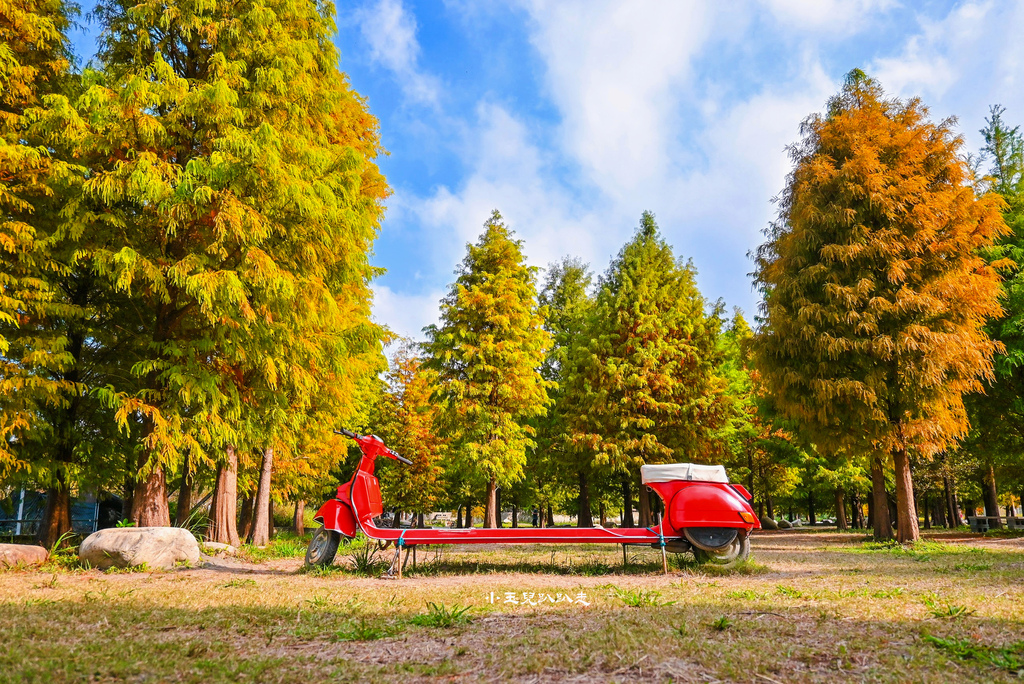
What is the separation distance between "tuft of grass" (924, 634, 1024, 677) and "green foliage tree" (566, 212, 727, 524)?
14669mm

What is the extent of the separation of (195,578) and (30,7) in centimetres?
903

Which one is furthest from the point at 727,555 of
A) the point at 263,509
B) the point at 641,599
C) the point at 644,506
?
the point at 644,506

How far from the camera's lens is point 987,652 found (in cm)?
340

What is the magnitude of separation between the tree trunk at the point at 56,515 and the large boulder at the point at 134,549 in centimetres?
189

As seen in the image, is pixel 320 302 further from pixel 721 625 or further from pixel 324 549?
pixel 721 625

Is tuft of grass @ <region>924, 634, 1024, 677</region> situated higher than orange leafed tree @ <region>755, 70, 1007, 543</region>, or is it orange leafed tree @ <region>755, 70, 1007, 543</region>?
orange leafed tree @ <region>755, 70, 1007, 543</region>

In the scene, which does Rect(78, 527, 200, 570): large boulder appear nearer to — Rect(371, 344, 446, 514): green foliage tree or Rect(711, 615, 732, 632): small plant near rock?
Rect(711, 615, 732, 632): small plant near rock

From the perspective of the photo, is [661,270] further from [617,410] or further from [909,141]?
[909,141]

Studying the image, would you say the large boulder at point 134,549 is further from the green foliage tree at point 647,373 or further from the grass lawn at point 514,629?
the green foliage tree at point 647,373

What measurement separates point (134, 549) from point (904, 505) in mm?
14076

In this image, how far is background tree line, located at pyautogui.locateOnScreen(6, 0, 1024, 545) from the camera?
353 inches

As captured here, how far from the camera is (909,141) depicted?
45.0 ft

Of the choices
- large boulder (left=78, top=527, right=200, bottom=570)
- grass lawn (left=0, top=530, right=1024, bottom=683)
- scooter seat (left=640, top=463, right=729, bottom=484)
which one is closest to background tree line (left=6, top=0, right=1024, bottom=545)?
large boulder (left=78, top=527, right=200, bottom=570)

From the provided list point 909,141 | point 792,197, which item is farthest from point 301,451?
point 909,141
